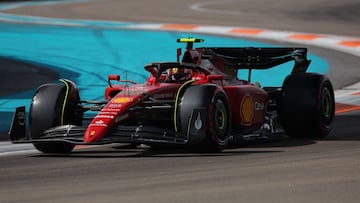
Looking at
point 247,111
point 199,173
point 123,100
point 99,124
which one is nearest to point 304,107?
point 247,111

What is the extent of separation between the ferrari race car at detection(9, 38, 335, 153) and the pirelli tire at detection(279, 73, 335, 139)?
0.04ft

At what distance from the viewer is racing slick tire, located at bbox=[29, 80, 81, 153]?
1071 centimetres

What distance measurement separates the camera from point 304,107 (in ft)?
37.4

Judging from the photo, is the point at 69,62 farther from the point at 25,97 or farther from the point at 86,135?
the point at 86,135

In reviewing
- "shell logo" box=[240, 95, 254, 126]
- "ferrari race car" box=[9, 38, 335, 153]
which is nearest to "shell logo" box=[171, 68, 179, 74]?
"ferrari race car" box=[9, 38, 335, 153]

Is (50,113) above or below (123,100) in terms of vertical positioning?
below

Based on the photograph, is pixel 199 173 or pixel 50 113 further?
pixel 50 113

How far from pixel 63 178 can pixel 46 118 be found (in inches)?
80.3

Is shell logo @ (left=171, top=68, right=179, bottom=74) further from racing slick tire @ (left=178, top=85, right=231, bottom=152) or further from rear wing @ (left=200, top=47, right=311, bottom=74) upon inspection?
rear wing @ (left=200, top=47, right=311, bottom=74)

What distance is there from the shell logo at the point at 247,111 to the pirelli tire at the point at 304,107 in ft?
1.84

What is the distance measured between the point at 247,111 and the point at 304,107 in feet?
2.49

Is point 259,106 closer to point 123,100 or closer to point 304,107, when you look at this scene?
point 304,107

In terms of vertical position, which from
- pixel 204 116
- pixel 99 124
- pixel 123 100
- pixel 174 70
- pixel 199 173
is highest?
pixel 174 70

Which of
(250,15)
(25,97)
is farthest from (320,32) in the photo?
(25,97)
